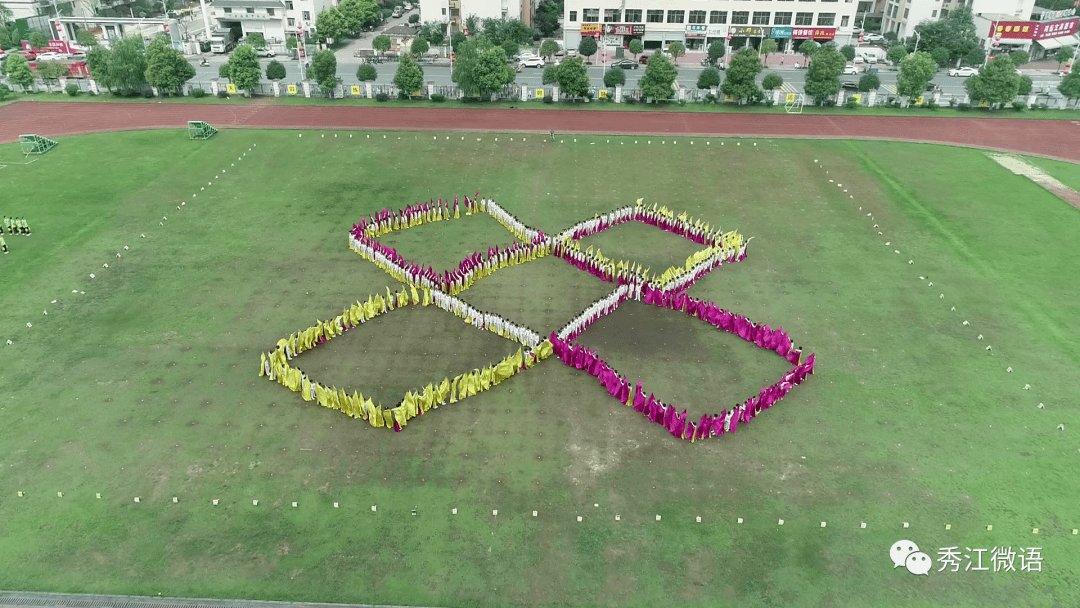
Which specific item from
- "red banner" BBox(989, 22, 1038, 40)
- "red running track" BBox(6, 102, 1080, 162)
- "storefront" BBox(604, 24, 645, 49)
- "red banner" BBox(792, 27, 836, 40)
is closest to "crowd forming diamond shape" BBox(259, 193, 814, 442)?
"red running track" BBox(6, 102, 1080, 162)

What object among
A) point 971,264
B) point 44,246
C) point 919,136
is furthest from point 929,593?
point 919,136

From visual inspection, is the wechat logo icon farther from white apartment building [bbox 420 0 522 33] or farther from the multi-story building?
the multi-story building

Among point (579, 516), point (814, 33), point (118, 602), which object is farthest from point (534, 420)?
point (814, 33)

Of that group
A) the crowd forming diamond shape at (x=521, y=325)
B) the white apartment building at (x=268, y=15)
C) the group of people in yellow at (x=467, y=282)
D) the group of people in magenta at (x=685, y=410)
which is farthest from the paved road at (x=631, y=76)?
the group of people in magenta at (x=685, y=410)

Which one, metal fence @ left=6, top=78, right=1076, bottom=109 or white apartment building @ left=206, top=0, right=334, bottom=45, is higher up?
white apartment building @ left=206, top=0, right=334, bottom=45

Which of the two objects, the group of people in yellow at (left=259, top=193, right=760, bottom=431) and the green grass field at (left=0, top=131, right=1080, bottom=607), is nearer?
the green grass field at (left=0, top=131, right=1080, bottom=607)

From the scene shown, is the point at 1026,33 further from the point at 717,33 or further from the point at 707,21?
the point at 707,21

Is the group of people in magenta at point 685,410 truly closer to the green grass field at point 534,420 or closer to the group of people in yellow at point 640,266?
the green grass field at point 534,420
